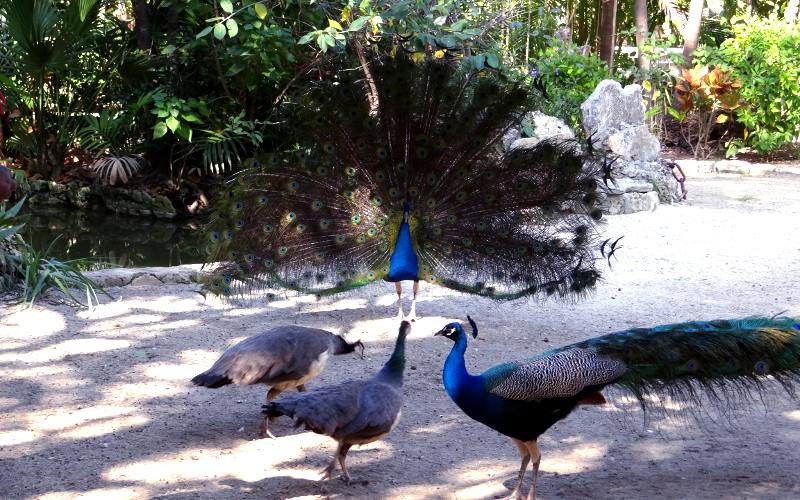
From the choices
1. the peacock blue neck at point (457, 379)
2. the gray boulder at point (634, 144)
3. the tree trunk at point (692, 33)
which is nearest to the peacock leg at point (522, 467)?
the peacock blue neck at point (457, 379)

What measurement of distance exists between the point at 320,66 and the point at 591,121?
5947 millimetres

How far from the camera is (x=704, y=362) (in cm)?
434

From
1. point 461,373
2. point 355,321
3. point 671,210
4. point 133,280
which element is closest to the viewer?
point 461,373

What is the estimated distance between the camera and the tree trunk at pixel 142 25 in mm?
14906

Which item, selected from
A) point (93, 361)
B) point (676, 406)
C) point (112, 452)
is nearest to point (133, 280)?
point (93, 361)

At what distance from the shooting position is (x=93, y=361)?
6.45m

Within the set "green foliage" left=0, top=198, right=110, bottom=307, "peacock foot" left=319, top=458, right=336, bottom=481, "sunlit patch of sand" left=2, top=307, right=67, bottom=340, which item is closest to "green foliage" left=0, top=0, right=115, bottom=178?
"green foliage" left=0, top=198, right=110, bottom=307

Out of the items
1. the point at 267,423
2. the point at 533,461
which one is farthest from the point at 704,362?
the point at 267,423

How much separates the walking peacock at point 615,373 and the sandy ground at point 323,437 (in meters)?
0.44

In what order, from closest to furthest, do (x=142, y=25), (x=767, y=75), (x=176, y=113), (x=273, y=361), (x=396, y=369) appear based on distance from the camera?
1. (x=396, y=369)
2. (x=273, y=361)
3. (x=176, y=113)
4. (x=142, y=25)
5. (x=767, y=75)

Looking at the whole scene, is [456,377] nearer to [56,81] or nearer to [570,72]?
[56,81]

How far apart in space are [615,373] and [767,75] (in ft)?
55.8

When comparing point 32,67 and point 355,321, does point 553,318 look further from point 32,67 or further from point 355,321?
point 32,67

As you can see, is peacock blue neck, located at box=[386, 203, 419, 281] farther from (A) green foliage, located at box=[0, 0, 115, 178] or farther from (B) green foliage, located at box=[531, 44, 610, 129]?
(B) green foliage, located at box=[531, 44, 610, 129]
